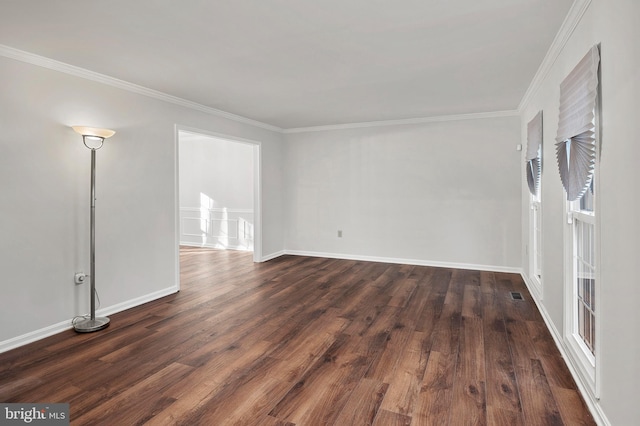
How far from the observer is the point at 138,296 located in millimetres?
4016

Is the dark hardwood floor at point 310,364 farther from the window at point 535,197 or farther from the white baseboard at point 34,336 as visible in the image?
the window at point 535,197

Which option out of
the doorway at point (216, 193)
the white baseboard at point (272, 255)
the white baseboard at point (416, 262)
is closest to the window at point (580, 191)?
the white baseboard at point (416, 262)

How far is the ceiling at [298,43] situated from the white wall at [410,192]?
1.28 m

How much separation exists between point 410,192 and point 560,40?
3.45 meters

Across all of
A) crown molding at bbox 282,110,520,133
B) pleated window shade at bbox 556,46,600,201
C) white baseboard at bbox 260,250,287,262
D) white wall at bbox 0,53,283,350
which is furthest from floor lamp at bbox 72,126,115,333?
crown molding at bbox 282,110,520,133

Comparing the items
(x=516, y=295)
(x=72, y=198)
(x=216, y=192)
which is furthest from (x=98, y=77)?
(x=516, y=295)

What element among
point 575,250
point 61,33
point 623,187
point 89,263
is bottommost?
point 89,263

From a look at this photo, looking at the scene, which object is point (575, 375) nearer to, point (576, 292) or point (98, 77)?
point (576, 292)

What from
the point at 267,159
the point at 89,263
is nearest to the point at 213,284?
the point at 89,263

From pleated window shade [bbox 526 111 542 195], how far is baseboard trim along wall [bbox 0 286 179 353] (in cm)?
441

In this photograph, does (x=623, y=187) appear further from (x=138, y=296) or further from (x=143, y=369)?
(x=138, y=296)

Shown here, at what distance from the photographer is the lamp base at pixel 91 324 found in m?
3.24

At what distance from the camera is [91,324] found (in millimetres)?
3330

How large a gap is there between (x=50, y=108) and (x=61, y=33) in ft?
2.81
